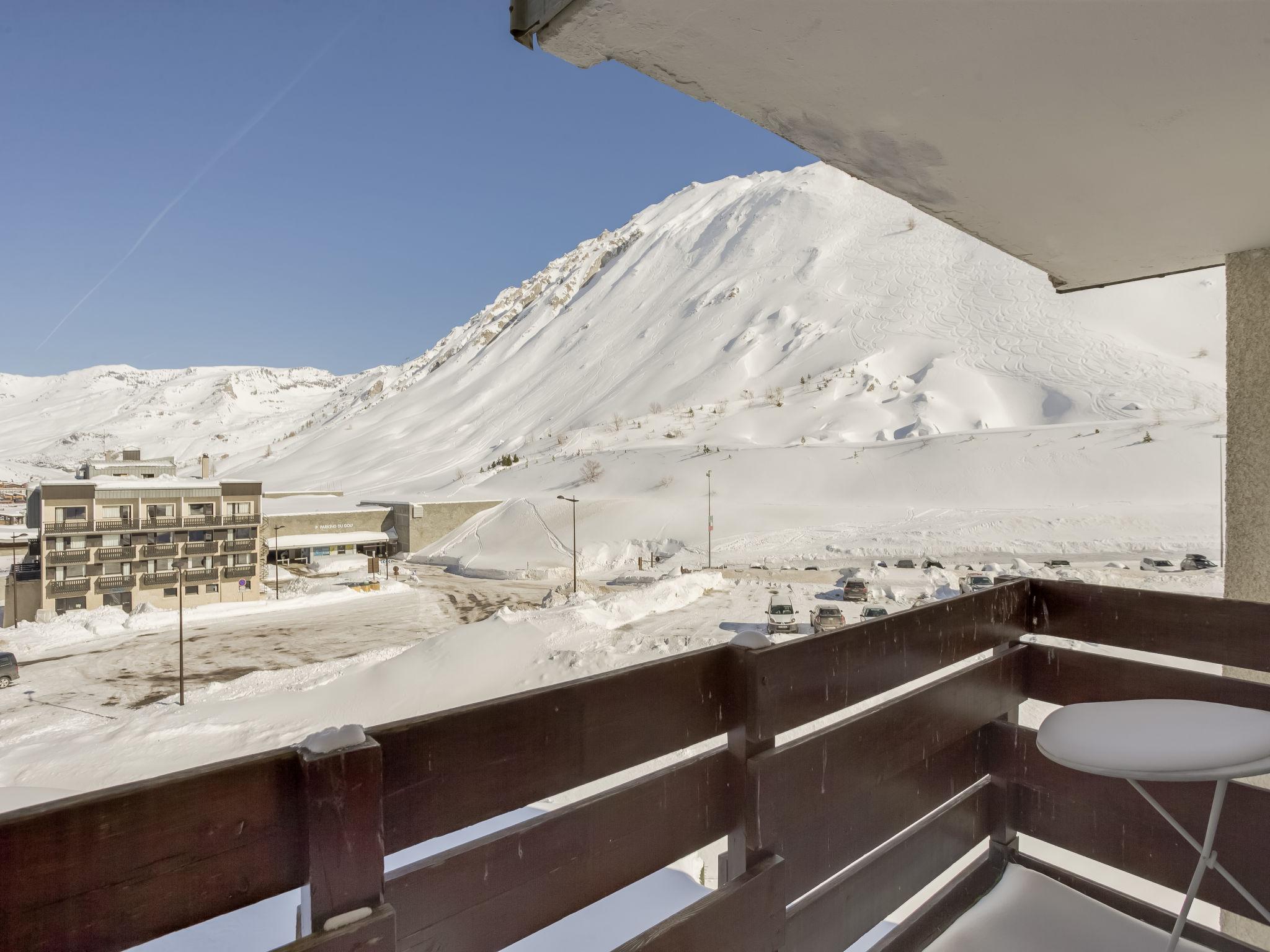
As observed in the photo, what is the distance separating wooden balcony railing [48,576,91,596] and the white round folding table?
28.8 m

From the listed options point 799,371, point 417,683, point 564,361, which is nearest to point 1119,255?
point 417,683

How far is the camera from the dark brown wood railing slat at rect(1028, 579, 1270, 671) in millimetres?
2068

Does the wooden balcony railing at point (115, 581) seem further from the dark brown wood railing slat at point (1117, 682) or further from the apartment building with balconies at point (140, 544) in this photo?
the dark brown wood railing slat at point (1117, 682)

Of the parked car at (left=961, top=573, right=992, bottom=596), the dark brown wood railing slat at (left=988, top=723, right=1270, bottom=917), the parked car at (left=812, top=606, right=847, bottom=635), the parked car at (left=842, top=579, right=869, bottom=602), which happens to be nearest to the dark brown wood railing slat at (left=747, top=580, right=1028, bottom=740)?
the dark brown wood railing slat at (left=988, top=723, right=1270, bottom=917)

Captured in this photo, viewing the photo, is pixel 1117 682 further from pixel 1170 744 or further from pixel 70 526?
pixel 70 526

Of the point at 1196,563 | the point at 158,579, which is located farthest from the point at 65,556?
the point at 1196,563

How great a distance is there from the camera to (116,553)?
77.1ft

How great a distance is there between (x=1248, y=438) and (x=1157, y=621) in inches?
46.5

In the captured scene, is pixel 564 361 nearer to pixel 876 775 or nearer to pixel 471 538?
pixel 471 538

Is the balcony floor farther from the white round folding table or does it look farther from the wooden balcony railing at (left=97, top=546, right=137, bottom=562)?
the wooden balcony railing at (left=97, top=546, right=137, bottom=562)

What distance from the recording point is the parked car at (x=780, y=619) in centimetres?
1384

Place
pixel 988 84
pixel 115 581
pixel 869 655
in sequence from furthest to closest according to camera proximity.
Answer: pixel 115 581 < pixel 869 655 < pixel 988 84

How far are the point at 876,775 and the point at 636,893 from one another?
1.67 meters

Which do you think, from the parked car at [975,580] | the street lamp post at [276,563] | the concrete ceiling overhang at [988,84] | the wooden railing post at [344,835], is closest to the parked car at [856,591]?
the parked car at [975,580]
